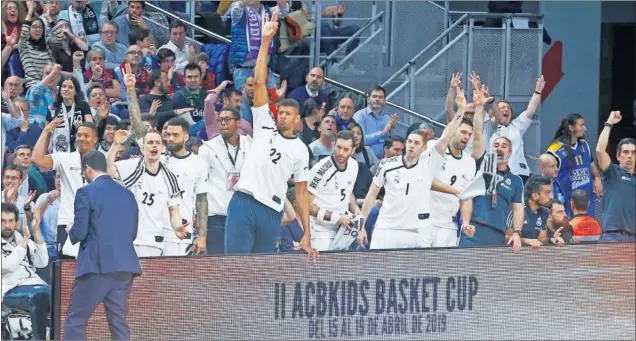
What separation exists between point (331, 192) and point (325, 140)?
879mm

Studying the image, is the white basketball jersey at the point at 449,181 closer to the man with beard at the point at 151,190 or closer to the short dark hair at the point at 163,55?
the man with beard at the point at 151,190

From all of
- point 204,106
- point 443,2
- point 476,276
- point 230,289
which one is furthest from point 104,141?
point 443,2

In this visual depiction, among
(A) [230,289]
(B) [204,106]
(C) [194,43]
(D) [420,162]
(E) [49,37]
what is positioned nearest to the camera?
(A) [230,289]

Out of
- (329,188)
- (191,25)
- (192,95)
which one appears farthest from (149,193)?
(191,25)

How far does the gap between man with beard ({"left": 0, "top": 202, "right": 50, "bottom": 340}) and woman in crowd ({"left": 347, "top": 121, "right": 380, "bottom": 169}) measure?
3262 millimetres

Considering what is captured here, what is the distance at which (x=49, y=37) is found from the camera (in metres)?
13.9

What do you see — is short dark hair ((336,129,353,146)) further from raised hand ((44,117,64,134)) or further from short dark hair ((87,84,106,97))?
short dark hair ((87,84,106,97))

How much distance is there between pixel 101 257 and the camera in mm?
9789

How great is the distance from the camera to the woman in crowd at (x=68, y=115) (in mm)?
12750

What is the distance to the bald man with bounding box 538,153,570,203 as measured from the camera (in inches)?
525

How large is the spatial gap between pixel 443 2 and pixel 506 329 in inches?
255

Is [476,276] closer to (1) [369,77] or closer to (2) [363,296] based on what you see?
(2) [363,296]

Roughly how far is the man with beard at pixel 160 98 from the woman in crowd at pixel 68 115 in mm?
597

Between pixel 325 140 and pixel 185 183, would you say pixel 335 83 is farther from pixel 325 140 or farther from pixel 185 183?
pixel 185 183
